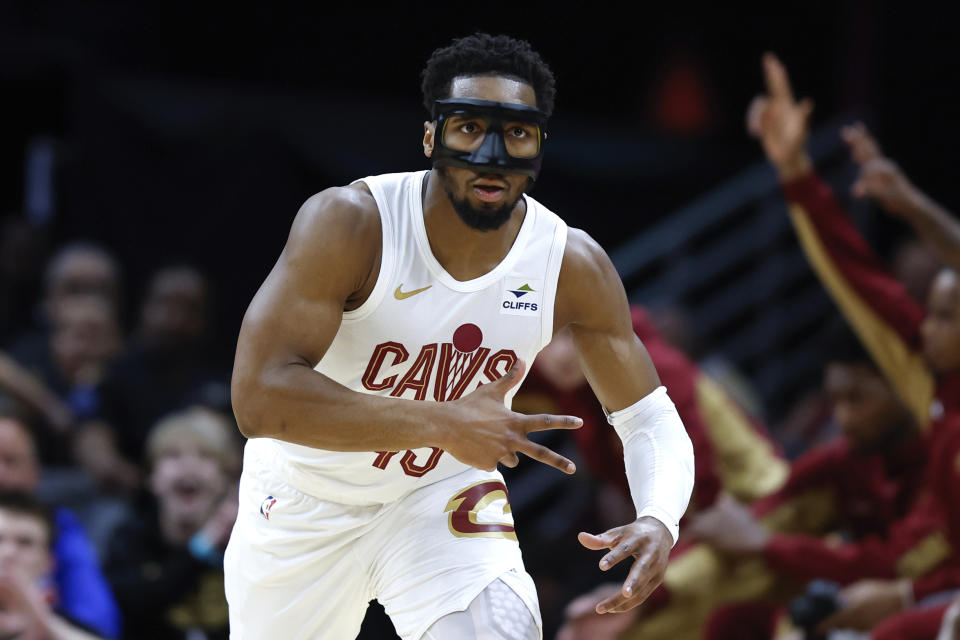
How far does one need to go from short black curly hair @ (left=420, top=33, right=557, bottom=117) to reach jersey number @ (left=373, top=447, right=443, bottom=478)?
89 cm

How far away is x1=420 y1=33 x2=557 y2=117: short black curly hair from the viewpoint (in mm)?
3484

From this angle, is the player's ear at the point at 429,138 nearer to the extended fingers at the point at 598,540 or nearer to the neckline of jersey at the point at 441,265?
the neckline of jersey at the point at 441,265

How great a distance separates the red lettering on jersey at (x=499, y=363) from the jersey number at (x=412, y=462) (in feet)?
0.79

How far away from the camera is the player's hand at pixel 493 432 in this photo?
9.93ft

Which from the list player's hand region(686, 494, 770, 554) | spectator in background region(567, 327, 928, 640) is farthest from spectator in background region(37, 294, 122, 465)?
player's hand region(686, 494, 770, 554)

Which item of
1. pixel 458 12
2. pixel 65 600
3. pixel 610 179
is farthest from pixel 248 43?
pixel 65 600

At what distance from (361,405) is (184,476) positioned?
2.56 meters

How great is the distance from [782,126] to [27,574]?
3549mm

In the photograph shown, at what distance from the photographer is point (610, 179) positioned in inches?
353

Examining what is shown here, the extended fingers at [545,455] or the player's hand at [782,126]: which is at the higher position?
the player's hand at [782,126]

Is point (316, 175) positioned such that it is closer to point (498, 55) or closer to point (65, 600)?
point (65, 600)

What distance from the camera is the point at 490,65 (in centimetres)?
348

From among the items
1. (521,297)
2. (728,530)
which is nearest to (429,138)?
(521,297)

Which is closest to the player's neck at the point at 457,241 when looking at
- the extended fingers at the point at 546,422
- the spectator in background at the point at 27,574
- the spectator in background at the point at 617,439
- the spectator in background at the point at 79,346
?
the extended fingers at the point at 546,422
